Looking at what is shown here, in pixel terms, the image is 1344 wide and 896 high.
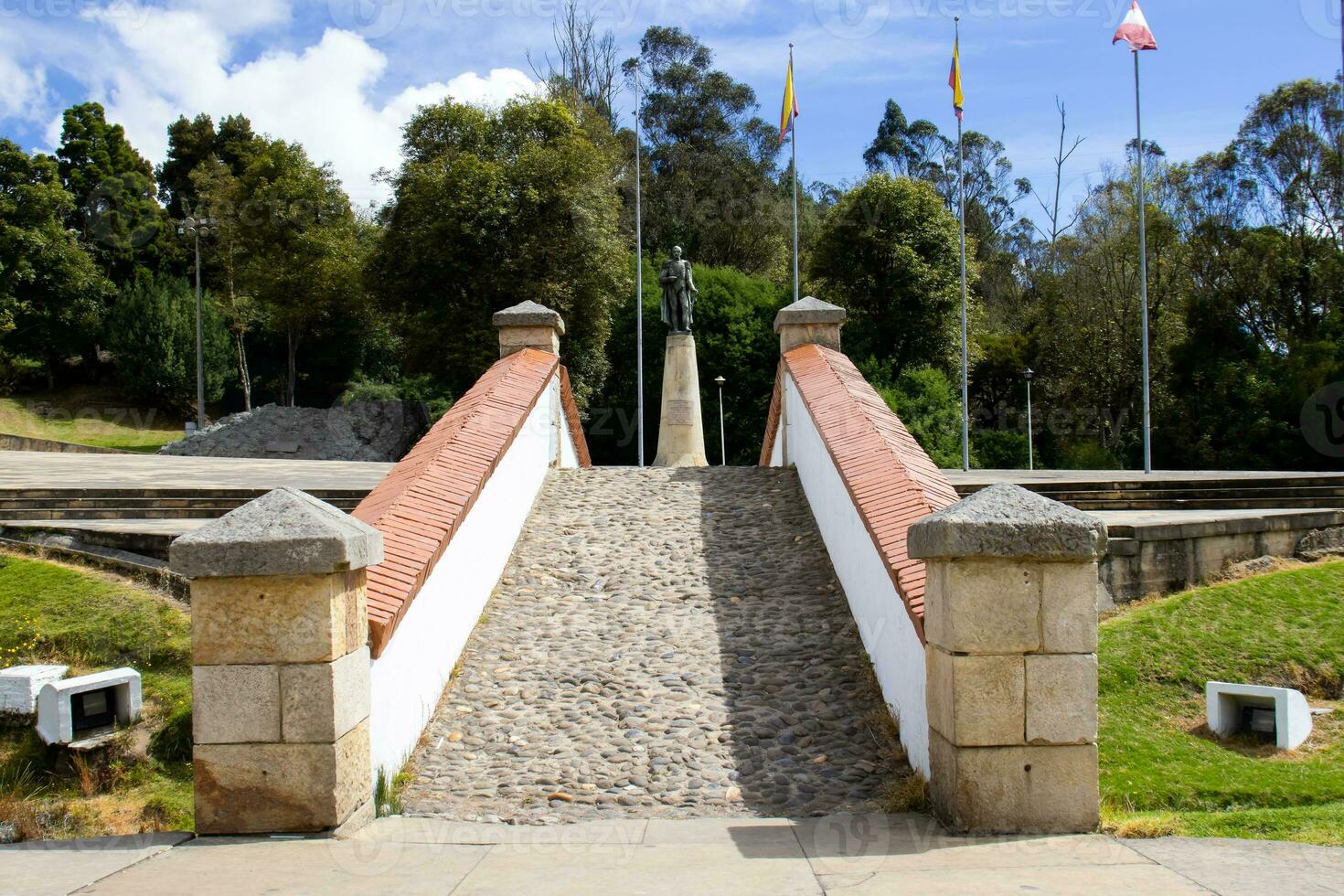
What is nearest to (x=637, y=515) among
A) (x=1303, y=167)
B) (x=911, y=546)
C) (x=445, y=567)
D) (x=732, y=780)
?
(x=445, y=567)

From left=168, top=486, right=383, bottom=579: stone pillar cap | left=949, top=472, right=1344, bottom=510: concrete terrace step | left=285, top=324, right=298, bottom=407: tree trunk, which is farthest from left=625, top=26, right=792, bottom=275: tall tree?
left=168, top=486, right=383, bottom=579: stone pillar cap

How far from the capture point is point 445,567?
20.0 feet

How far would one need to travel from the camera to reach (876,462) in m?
6.86

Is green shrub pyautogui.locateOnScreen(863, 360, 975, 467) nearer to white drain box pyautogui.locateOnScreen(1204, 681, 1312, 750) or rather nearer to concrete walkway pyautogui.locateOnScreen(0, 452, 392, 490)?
concrete walkway pyautogui.locateOnScreen(0, 452, 392, 490)

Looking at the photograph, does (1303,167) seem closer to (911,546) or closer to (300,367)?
(911,546)

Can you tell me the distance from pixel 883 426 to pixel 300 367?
1535 inches

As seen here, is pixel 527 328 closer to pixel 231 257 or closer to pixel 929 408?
pixel 929 408

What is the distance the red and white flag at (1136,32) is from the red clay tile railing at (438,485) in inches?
480

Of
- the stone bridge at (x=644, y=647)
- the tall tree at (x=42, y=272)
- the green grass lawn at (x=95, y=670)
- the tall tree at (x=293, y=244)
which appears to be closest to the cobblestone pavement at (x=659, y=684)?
the stone bridge at (x=644, y=647)

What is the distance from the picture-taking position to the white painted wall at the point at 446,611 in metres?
4.96

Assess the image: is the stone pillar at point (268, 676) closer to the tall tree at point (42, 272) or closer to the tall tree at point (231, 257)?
the tall tree at point (42, 272)

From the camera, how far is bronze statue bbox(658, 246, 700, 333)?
51.8 ft

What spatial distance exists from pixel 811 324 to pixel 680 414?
471cm

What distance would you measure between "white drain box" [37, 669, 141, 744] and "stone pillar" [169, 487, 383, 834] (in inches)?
146
